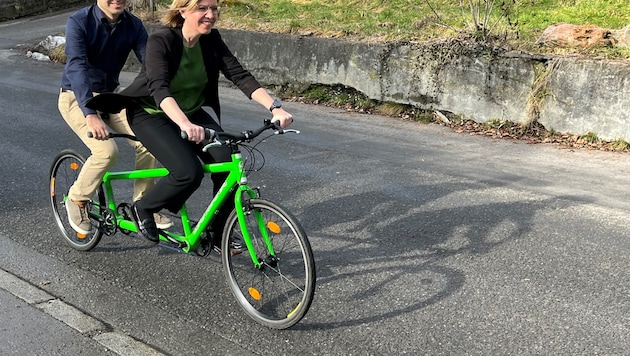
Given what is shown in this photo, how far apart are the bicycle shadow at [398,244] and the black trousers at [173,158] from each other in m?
0.95

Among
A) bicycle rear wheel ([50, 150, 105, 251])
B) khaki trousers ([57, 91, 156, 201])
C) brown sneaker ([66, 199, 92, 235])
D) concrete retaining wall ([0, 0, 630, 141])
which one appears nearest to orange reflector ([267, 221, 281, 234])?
khaki trousers ([57, 91, 156, 201])

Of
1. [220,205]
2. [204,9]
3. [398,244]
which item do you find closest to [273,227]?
[220,205]

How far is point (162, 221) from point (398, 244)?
1756 mm

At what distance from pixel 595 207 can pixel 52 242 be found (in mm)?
4567

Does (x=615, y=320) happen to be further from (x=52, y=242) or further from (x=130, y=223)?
(x=52, y=242)

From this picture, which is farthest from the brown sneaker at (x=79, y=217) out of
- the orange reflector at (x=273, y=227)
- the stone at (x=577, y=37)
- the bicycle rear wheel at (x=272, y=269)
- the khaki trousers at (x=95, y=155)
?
the stone at (x=577, y=37)

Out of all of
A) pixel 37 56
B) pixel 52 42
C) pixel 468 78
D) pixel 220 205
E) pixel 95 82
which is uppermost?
pixel 95 82

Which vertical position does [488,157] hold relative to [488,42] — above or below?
below

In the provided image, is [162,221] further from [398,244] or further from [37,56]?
[37,56]

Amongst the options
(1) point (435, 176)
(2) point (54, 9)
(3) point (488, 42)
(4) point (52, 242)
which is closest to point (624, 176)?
(1) point (435, 176)

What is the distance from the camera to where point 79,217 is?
5.32 m

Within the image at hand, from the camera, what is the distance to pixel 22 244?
555cm

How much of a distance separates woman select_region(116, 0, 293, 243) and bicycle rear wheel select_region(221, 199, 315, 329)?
294 millimetres

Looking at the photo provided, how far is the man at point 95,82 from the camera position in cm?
491
